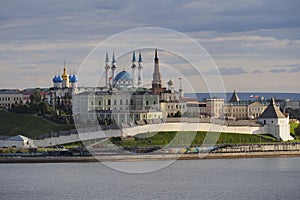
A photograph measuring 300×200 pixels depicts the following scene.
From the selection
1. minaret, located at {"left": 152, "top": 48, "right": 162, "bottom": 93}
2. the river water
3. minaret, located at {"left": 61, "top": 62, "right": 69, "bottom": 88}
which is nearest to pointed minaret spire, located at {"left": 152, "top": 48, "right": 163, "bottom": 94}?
minaret, located at {"left": 152, "top": 48, "right": 162, "bottom": 93}

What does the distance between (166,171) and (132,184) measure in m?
4.02

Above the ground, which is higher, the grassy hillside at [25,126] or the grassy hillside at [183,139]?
the grassy hillside at [25,126]

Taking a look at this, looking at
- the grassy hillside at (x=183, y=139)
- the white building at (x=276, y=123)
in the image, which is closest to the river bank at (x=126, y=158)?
the grassy hillside at (x=183, y=139)

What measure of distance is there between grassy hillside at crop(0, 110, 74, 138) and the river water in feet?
29.2

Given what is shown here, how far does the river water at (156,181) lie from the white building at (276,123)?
950cm

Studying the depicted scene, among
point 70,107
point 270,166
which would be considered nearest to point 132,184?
point 270,166

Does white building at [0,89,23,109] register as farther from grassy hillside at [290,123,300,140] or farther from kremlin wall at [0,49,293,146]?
grassy hillside at [290,123,300,140]

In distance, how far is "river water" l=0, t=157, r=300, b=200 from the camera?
21641mm

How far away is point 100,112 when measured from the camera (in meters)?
41.7

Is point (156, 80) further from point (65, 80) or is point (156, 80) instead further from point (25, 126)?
point (65, 80)

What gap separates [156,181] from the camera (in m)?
24.4

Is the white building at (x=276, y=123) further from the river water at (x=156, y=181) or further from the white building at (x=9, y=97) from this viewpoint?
the white building at (x=9, y=97)

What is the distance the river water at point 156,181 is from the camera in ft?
71.0

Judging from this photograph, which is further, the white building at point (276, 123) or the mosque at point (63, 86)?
the mosque at point (63, 86)
